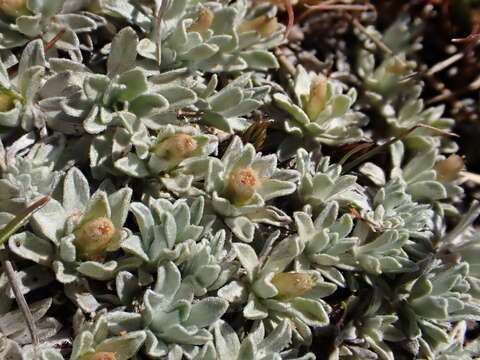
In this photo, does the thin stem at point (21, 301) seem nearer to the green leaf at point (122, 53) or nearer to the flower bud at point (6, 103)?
the flower bud at point (6, 103)

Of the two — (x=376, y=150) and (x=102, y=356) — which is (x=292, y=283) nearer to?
(x=102, y=356)

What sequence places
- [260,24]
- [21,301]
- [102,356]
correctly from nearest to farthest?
1. [102,356]
2. [21,301]
3. [260,24]

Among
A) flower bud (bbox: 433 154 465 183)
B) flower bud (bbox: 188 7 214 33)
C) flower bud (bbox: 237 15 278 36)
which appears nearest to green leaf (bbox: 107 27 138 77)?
flower bud (bbox: 188 7 214 33)

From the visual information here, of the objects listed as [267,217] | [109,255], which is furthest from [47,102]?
[267,217]

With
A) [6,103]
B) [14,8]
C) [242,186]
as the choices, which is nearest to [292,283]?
[242,186]

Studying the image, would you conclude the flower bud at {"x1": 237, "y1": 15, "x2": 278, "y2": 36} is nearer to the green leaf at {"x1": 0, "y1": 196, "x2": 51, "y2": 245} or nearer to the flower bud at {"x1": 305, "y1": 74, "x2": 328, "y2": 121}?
the flower bud at {"x1": 305, "y1": 74, "x2": 328, "y2": 121}

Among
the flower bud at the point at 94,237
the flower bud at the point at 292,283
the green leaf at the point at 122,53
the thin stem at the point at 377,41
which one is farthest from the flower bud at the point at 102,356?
the thin stem at the point at 377,41

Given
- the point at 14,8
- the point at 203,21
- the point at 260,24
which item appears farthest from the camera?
the point at 260,24
